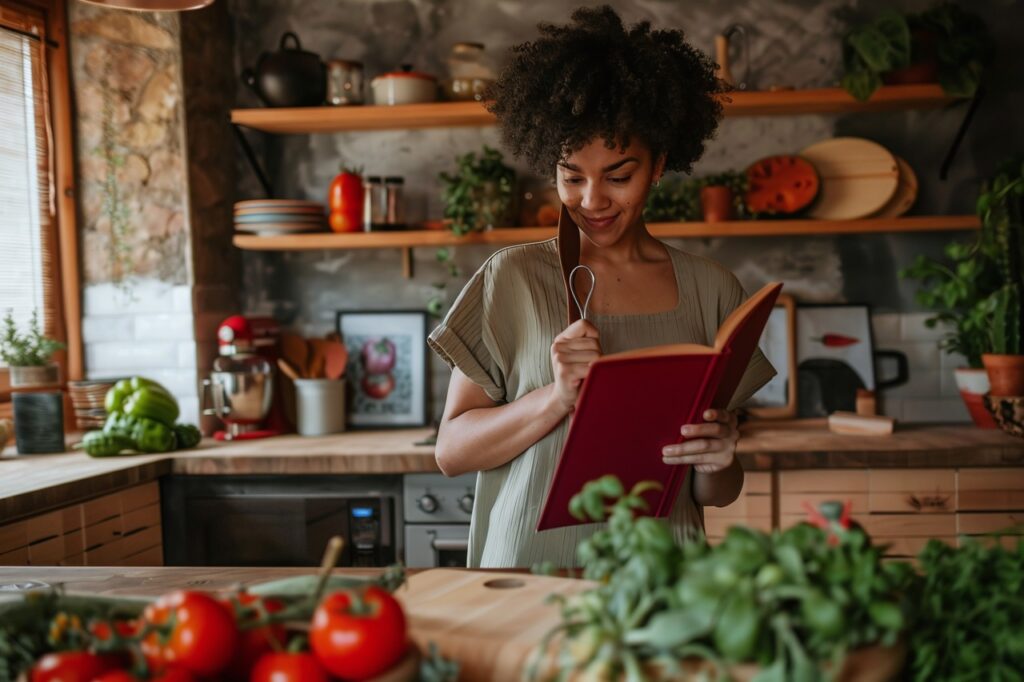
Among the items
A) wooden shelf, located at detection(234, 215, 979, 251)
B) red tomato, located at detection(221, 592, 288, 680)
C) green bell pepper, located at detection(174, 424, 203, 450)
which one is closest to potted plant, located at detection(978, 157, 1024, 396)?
wooden shelf, located at detection(234, 215, 979, 251)

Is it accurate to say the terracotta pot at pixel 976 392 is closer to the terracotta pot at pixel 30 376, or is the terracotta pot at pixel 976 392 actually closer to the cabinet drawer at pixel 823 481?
the cabinet drawer at pixel 823 481

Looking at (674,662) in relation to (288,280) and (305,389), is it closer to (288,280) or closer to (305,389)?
(305,389)

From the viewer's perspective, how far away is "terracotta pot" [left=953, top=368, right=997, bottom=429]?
3105mm

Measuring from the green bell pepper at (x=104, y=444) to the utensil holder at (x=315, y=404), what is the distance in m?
0.65

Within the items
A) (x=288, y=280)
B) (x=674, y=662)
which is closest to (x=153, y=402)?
(x=288, y=280)

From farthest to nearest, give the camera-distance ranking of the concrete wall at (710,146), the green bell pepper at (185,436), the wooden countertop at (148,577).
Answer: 1. the concrete wall at (710,146)
2. the green bell pepper at (185,436)
3. the wooden countertop at (148,577)

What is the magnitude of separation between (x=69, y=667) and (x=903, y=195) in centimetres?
324

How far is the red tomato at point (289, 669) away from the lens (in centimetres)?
81

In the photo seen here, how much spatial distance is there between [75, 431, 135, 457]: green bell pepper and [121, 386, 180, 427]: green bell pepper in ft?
0.36

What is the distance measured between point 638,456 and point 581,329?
0.73ft

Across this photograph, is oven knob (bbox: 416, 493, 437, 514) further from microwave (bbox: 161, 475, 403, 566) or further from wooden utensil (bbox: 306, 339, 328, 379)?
wooden utensil (bbox: 306, 339, 328, 379)

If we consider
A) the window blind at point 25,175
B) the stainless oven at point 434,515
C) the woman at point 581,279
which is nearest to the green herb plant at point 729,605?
the woman at point 581,279

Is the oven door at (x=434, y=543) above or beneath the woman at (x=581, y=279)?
beneath

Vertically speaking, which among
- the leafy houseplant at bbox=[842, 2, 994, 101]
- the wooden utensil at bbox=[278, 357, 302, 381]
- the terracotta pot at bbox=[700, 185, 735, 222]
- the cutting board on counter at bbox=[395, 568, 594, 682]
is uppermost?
the leafy houseplant at bbox=[842, 2, 994, 101]
